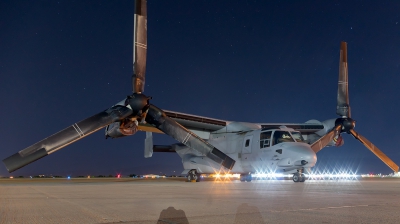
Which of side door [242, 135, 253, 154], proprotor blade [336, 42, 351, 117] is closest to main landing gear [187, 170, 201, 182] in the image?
side door [242, 135, 253, 154]

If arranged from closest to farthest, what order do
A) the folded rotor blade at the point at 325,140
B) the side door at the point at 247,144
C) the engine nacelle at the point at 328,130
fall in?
the side door at the point at 247,144 → the folded rotor blade at the point at 325,140 → the engine nacelle at the point at 328,130

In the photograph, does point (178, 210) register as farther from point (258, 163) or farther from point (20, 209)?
point (258, 163)

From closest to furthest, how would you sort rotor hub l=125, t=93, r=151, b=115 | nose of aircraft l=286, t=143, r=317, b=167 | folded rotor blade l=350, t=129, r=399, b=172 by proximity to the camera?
rotor hub l=125, t=93, r=151, b=115
nose of aircraft l=286, t=143, r=317, b=167
folded rotor blade l=350, t=129, r=399, b=172

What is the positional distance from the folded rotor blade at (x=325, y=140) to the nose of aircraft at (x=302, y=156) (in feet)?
15.4

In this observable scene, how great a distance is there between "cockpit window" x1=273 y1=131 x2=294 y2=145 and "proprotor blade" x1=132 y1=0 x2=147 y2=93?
901 centimetres

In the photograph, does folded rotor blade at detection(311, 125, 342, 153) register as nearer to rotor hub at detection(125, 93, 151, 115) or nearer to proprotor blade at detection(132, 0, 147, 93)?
rotor hub at detection(125, 93, 151, 115)

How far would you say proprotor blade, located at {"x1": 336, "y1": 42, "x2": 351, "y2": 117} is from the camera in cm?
2644

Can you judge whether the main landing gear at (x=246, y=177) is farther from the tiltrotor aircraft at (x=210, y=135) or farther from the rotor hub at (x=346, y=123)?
the rotor hub at (x=346, y=123)

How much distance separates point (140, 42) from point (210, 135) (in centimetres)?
→ 1158

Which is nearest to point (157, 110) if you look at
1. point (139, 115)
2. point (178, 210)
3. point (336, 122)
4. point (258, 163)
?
point (139, 115)

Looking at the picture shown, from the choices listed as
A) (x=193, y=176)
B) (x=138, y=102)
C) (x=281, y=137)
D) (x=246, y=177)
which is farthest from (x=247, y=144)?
(x=138, y=102)

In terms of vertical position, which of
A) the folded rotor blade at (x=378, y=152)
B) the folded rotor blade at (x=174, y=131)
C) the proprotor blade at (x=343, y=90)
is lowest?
the folded rotor blade at (x=174, y=131)

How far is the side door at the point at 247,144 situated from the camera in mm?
22991

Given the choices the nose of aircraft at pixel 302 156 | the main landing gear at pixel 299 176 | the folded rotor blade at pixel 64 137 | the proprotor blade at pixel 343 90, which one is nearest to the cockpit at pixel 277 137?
the nose of aircraft at pixel 302 156
